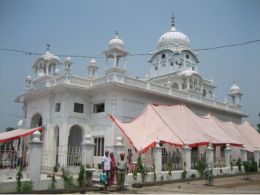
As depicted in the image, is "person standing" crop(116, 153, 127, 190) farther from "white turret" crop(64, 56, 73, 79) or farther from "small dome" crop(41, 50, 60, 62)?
"small dome" crop(41, 50, 60, 62)

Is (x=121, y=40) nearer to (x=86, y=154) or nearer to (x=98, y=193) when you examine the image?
(x=86, y=154)

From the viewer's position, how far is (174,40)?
33.3 meters

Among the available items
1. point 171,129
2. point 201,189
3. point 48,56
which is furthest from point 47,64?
point 201,189

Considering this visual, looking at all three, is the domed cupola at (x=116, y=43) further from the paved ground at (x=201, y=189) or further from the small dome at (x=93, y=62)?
the paved ground at (x=201, y=189)

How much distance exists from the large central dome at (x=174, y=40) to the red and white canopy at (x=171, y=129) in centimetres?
1544

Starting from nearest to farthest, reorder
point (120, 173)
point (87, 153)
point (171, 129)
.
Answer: point (120, 173), point (87, 153), point (171, 129)

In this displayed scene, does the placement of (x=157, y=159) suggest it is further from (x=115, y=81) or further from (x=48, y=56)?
(x=48, y=56)

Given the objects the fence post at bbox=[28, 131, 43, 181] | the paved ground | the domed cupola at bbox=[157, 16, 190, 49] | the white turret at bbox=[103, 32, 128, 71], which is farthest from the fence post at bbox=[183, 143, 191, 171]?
the domed cupola at bbox=[157, 16, 190, 49]

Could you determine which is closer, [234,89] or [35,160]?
[35,160]

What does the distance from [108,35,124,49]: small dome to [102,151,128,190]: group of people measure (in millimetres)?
10465

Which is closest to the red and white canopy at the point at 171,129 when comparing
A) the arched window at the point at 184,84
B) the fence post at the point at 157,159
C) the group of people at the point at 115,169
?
the fence post at the point at 157,159

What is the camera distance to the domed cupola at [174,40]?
33.0 metres

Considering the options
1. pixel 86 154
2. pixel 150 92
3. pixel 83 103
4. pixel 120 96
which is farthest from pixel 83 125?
pixel 86 154

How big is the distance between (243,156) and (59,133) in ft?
38.8
